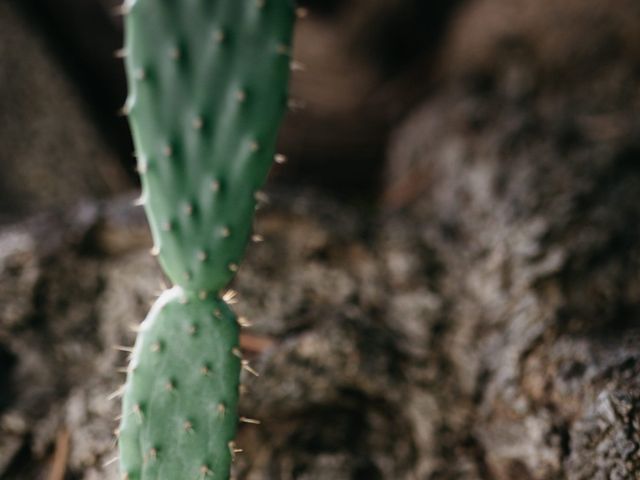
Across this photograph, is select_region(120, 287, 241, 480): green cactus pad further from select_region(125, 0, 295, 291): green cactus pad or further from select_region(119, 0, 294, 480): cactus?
select_region(125, 0, 295, 291): green cactus pad

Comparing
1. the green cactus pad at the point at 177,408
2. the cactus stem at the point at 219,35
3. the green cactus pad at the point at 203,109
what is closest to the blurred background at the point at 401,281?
the green cactus pad at the point at 177,408

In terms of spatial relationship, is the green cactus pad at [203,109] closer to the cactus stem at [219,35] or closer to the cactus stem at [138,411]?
the cactus stem at [219,35]

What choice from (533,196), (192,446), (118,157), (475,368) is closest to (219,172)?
(192,446)

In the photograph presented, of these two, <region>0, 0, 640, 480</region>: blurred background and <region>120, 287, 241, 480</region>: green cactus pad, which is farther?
<region>0, 0, 640, 480</region>: blurred background

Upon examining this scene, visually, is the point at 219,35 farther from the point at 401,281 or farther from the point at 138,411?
the point at 401,281

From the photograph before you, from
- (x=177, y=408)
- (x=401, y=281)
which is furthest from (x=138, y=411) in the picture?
(x=401, y=281)

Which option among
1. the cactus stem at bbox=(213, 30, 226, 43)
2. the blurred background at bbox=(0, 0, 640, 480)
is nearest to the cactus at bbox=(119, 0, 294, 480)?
the cactus stem at bbox=(213, 30, 226, 43)

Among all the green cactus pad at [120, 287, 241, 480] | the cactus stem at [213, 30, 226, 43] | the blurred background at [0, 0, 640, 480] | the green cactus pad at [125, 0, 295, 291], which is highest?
the cactus stem at [213, 30, 226, 43]

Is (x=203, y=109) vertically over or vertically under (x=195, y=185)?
over
